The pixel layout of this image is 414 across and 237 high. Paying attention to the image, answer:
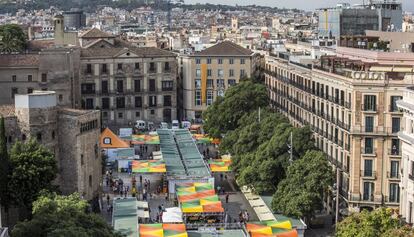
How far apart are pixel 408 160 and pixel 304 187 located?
40.0 ft

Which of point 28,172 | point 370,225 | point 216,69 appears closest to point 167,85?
point 216,69

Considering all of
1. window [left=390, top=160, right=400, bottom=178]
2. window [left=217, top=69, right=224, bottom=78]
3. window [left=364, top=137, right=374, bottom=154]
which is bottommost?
window [left=390, top=160, right=400, bottom=178]

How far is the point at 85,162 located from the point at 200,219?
1189 centimetres

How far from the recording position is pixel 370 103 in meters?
66.8

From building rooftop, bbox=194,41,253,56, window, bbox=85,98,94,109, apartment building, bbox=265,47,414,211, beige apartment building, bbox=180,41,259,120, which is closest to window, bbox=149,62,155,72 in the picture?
beige apartment building, bbox=180,41,259,120

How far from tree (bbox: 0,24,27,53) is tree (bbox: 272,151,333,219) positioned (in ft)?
240

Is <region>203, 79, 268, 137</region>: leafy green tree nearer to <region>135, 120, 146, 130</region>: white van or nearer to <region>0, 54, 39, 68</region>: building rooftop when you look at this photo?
<region>135, 120, 146, 130</region>: white van

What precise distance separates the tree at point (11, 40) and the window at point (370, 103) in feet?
242

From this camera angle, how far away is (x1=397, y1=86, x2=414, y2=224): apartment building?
51594 millimetres

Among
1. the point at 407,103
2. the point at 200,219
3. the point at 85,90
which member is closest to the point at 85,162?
the point at 200,219

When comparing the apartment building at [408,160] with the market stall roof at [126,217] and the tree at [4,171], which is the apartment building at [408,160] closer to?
the market stall roof at [126,217]

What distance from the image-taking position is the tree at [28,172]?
58.8 m

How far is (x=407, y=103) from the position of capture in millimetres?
52781

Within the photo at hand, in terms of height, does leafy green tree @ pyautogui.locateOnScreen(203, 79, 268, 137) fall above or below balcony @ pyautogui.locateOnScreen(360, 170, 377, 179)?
above
